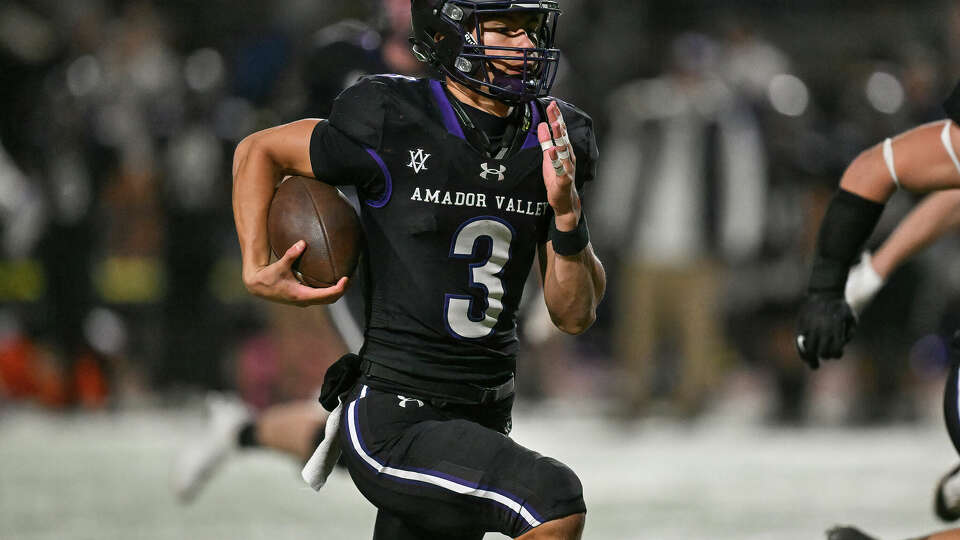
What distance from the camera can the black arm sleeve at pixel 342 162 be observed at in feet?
10.6

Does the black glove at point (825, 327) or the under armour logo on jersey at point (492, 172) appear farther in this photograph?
the black glove at point (825, 327)

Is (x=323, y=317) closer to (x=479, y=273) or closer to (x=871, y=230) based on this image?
(x=479, y=273)

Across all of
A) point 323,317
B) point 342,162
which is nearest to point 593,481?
point 323,317

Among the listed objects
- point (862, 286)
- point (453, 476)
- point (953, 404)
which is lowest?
point (453, 476)

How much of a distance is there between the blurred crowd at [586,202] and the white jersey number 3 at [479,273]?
4.44 metres

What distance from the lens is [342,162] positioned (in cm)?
325

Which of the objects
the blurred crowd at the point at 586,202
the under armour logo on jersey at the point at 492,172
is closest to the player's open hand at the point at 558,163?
the under armour logo on jersey at the point at 492,172

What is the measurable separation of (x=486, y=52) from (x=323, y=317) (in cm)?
216

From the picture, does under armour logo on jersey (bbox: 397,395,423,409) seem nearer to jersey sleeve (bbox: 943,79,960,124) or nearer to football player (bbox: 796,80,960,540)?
football player (bbox: 796,80,960,540)

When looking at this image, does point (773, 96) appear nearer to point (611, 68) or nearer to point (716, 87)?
point (716, 87)

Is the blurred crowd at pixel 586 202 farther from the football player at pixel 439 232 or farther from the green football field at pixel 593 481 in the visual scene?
the football player at pixel 439 232

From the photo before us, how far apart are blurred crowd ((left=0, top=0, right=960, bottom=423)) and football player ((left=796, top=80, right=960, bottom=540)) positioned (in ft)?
13.6

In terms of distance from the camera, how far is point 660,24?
1195 cm

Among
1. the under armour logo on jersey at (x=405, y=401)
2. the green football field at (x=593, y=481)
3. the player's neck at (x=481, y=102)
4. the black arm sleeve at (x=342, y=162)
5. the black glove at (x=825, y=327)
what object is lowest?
the green football field at (x=593, y=481)
